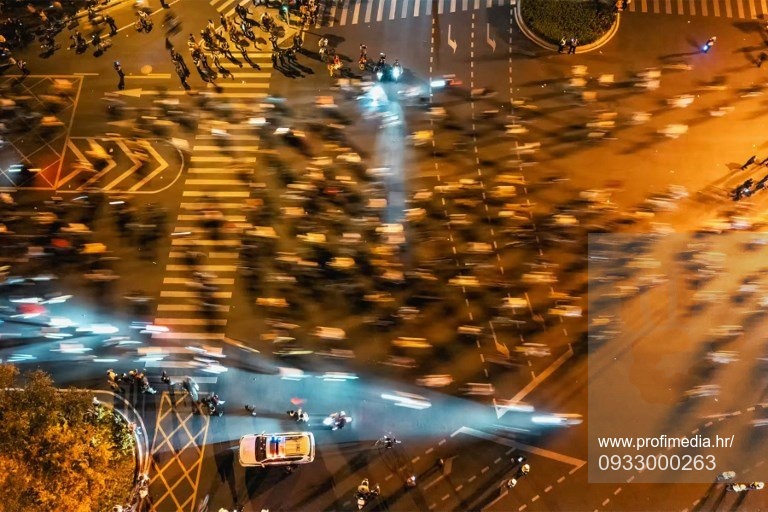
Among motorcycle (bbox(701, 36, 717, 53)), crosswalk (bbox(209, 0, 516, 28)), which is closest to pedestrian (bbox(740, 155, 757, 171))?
motorcycle (bbox(701, 36, 717, 53))

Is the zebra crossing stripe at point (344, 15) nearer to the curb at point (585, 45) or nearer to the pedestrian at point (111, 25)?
the curb at point (585, 45)

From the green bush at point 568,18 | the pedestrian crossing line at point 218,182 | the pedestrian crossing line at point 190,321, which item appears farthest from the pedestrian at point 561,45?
the pedestrian crossing line at point 190,321

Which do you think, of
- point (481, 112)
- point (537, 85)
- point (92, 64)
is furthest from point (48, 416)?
point (537, 85)

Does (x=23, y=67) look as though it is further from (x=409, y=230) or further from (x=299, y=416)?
(x=299, y=416)

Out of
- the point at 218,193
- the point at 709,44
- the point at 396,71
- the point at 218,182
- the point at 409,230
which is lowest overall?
the point at 409,230

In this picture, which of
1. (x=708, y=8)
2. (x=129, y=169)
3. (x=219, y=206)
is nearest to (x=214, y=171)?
(x=219, y=206)

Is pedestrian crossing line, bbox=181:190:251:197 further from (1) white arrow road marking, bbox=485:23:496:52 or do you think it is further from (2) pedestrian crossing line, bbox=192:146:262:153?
(1) white arrow road marking, bbox=485:23:496:52
